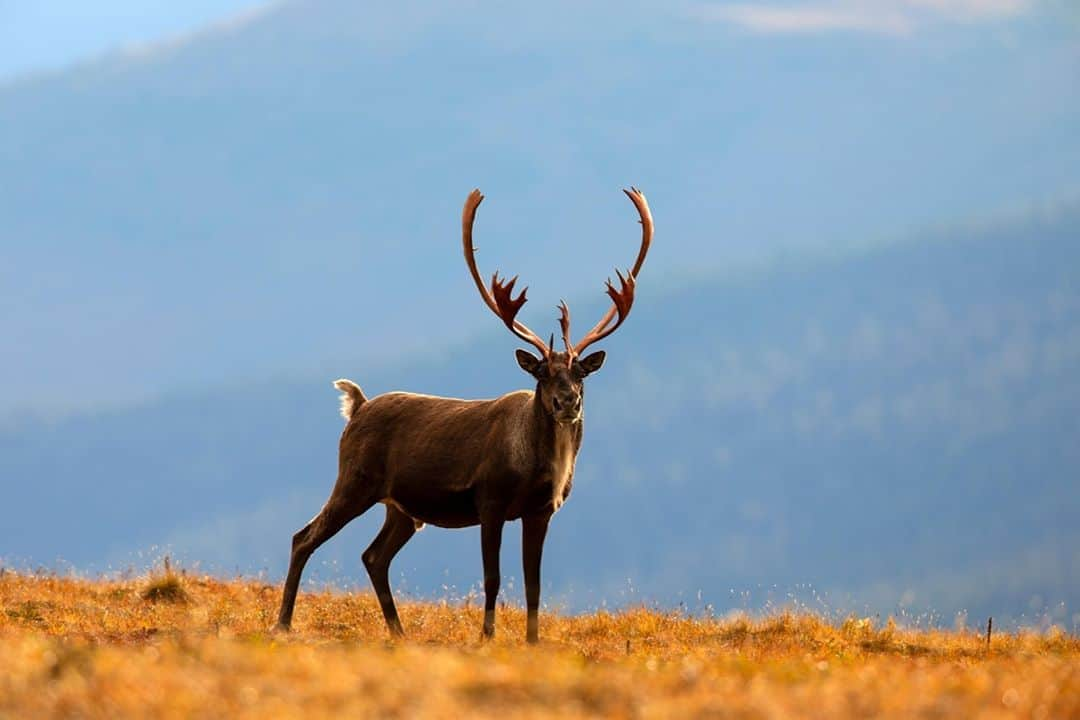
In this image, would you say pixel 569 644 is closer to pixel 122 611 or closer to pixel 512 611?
pixel 512 611

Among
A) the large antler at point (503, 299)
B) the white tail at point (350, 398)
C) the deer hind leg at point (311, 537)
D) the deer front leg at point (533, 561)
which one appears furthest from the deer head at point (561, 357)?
the deer hind leg at point (311, 537)

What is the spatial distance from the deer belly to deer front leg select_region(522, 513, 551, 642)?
0.51 m

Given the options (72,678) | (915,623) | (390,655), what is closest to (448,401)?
(915,623)

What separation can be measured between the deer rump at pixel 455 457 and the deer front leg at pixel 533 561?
116 mm

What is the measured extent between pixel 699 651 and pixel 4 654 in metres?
6.37

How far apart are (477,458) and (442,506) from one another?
55 cm

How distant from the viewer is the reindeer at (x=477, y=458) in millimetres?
14641

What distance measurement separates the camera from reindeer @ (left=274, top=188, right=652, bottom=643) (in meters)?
14.6

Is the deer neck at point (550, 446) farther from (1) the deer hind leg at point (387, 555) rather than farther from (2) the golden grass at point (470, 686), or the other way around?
(2) the golden grass at point (470, 686)

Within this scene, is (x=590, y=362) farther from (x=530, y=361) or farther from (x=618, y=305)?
(x=618, y=305)

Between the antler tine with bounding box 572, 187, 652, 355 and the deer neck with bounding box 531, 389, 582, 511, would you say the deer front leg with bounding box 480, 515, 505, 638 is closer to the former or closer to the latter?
the deer neck with bounding box 531, 389, 582, 511

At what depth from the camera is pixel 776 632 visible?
1666 cm

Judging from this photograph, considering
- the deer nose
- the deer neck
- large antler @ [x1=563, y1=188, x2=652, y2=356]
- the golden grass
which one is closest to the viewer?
the golden grass

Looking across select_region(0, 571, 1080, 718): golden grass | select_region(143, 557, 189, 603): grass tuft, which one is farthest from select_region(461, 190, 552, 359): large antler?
select_region(143, 557, 189, 603): grass tuft
